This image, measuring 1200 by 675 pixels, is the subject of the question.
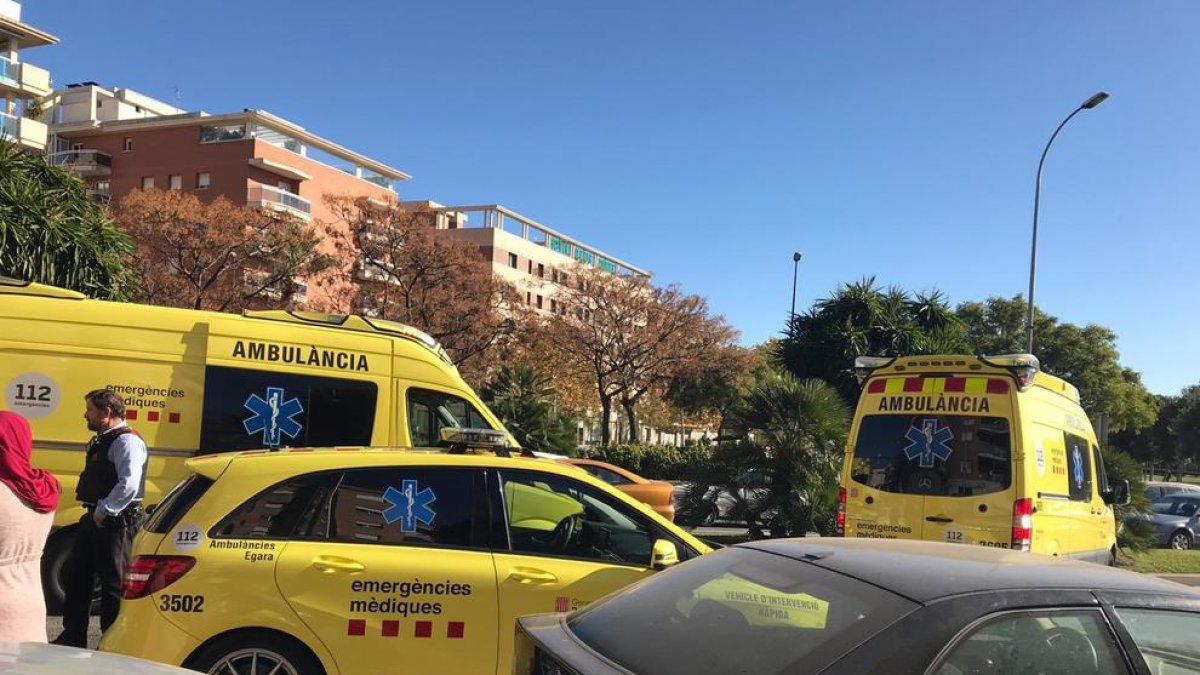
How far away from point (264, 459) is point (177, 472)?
150 inches

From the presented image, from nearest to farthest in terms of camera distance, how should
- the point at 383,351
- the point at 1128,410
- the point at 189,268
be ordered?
the point at 383,351 < the point at 189,268 < the point at 1128,410

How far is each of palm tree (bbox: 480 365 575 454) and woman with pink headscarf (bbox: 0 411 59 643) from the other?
17.1 m

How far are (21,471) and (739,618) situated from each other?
10.1 ft

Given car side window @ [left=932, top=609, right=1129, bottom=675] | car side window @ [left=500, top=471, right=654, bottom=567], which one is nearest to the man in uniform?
car side window @ [left=500, top=471, right=654, bottom=567]

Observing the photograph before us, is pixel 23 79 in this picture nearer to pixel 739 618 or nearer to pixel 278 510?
pixel 278 510

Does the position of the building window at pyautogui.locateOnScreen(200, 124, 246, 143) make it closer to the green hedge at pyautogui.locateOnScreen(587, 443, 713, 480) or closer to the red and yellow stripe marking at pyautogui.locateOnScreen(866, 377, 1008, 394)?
the green hedge at pyautogui.locateOnScreen(587, 443, 713, 480)

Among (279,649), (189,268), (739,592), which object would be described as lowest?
(279,649)

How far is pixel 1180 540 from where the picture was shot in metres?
19.0

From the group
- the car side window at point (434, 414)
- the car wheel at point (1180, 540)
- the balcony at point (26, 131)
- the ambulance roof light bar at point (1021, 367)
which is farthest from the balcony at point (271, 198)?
the ambulance roof light bar at point (1021, 367)

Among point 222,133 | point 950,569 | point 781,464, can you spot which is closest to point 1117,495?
point 781,464

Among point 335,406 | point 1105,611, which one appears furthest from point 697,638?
point 335,406

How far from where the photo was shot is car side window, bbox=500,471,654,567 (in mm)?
4645

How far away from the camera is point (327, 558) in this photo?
4.22 meters

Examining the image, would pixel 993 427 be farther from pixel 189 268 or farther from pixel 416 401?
pixel 189 268
